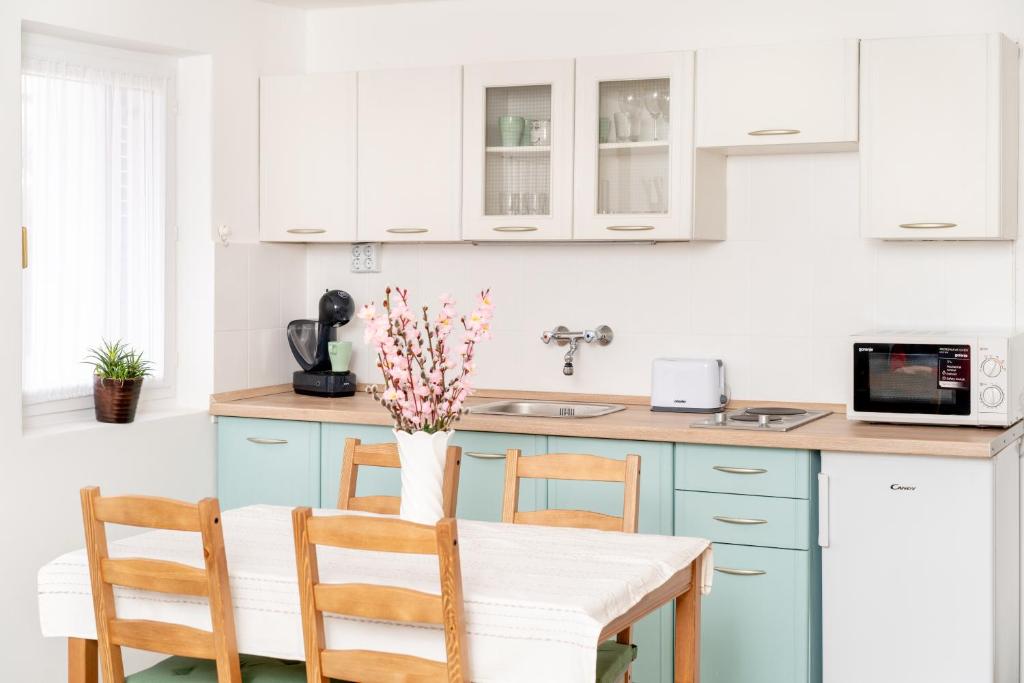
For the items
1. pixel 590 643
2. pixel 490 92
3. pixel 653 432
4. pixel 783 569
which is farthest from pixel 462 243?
pixel 590 643

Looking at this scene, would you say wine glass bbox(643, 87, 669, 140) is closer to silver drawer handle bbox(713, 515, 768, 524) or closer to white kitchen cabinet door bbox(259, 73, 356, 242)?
white kitchen cabinet door bbox(259, 73, 356, 242)

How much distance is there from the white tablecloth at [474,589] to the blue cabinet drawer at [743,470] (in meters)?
0.98

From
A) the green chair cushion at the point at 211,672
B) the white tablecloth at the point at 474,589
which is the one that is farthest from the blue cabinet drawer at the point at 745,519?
the green chair cushion at the point at 211,672

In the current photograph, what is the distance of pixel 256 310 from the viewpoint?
461cm

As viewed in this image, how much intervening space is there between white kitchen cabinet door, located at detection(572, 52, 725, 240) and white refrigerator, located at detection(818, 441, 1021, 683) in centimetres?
99

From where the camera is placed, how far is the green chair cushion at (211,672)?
100 inches

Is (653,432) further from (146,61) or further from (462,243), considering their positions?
(146,61)

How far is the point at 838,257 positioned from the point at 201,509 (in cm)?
250

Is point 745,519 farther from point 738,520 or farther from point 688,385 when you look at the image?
point 688,385

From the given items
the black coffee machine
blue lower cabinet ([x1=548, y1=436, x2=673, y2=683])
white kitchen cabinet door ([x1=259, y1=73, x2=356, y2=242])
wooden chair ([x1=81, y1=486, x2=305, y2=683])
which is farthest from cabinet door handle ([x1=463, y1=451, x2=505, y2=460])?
wooden chair ([x1=81, y1=486, x2=305, y2=683])

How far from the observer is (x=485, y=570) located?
2389mm

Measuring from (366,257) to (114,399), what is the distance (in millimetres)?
1207

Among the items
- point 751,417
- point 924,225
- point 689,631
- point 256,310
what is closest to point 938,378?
point 924,225

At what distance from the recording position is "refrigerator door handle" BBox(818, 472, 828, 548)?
11.5ft
